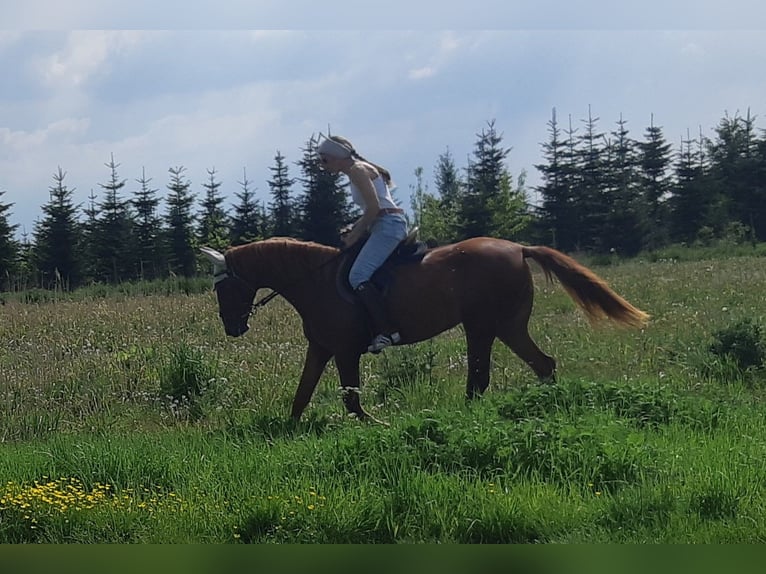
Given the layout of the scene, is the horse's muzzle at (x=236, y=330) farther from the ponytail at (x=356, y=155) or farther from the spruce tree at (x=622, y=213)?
the spruce tree at (x=622, y=213)

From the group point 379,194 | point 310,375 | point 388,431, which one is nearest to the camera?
point 388,431

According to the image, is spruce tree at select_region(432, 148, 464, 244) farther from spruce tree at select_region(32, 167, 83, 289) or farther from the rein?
spruce tree at select_region(32, 167, 83, 289)

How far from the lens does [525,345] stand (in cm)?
701

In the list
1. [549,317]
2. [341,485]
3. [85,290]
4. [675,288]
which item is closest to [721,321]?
[675,288]

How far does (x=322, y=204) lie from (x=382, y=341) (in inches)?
50.0

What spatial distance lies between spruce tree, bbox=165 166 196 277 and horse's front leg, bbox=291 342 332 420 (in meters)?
1.38

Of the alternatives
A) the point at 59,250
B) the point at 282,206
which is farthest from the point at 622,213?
the point at 59,250

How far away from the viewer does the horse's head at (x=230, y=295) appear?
6.99 metres

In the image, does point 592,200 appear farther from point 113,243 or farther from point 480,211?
point 113,243

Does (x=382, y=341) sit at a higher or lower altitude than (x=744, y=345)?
higher

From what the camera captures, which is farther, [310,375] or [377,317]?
[310,375]

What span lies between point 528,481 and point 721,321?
2.93 metres

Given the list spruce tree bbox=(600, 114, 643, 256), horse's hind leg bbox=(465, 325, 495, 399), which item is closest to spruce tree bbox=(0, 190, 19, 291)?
horse's hind leg bbox=(465, 325, 495, 399)

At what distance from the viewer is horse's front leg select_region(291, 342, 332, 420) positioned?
7004 millimetres
